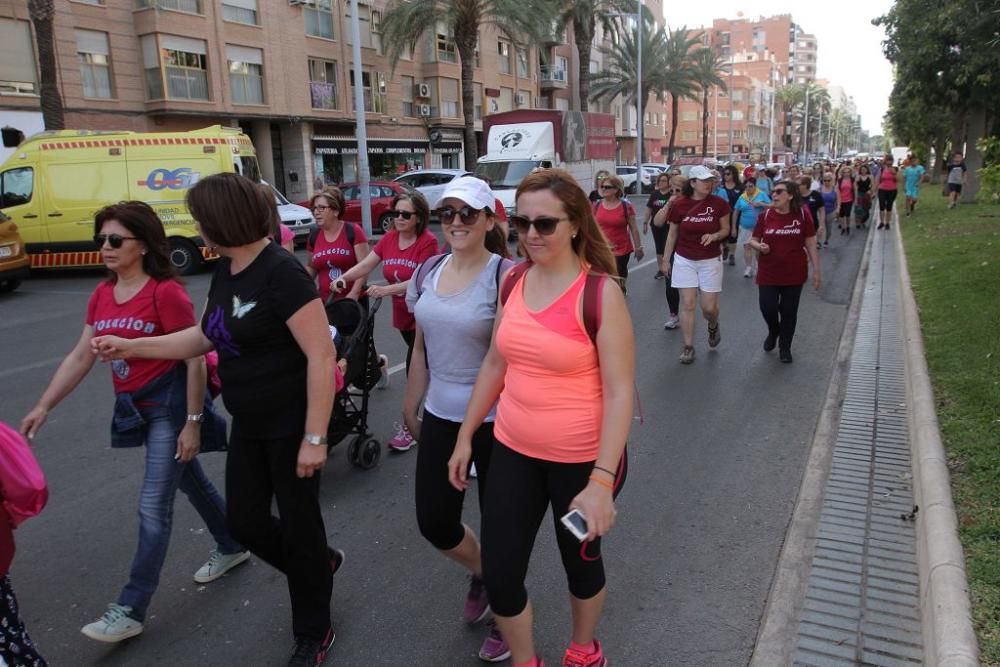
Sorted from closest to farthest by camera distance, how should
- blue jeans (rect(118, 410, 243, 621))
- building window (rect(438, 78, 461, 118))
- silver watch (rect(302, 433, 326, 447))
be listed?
1. silver watch (rect(302, 433, 326, 447))
2. blue jeans (rect(118, 410, 243, 621))
3. building window (rect(438, 78, 461, 118))

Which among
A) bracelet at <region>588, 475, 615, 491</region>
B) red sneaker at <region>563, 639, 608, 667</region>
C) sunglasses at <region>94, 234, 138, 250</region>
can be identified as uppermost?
sunglasses at <region>94, 234, 138, 250</region>

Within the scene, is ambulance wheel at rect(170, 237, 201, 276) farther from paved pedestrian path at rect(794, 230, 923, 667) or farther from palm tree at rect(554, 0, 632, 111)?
palm tree at rect(554, 0, 632, 111)

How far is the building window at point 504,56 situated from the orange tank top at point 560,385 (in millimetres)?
45543

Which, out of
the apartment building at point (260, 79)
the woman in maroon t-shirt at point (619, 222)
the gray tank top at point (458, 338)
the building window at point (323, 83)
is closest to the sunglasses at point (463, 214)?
the gray tank top at point (458, 338)

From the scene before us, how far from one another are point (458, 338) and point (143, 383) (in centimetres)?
127

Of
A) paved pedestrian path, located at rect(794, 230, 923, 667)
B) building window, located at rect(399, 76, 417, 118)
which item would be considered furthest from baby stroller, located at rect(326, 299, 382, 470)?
building window, located at rect(399, 76, 417, 118)

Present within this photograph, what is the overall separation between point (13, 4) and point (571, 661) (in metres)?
27.4

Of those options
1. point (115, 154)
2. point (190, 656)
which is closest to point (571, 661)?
point (190, 656)

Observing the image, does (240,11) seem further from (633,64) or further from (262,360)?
(262,360)

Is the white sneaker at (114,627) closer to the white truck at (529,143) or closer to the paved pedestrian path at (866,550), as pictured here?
the paved pedestrian path at (866,550)

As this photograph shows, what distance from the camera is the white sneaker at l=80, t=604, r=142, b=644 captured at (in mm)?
2993

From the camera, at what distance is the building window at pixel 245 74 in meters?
29.7

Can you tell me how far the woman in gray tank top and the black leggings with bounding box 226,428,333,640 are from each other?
1.36ft

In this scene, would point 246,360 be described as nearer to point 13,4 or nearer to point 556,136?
point 556,136
